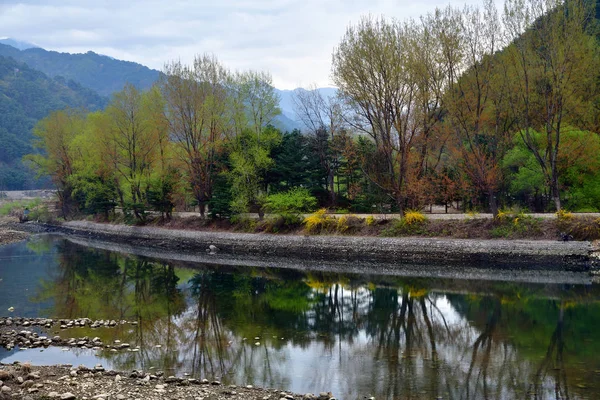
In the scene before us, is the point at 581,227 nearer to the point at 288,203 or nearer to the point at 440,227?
the point at 440,227

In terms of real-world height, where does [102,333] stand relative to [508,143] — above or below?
below

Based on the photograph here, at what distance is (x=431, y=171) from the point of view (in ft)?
138

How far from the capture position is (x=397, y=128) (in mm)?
36000

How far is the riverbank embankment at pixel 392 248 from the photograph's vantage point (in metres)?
28.4

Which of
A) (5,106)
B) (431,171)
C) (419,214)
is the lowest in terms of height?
(419,214)

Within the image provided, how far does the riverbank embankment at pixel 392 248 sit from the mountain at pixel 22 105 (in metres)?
67.2

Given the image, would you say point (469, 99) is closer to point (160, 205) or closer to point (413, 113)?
point (413, 113)

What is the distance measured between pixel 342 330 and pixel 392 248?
50.6 feet

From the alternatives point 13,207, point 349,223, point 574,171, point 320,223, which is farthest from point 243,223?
point 13,207

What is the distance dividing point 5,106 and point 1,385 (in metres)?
146

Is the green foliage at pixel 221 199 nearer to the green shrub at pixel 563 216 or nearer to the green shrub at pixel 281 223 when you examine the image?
the green shrub at pixel 281 223

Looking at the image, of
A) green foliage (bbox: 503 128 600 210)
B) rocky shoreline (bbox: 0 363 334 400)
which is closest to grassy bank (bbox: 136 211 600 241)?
green foliage (bbox: 503 128 600 210)

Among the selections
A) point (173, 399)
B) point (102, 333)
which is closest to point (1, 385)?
point (173, 399)

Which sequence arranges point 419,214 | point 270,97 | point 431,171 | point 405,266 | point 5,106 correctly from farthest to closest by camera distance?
point 5,106 → point 270,97 → point 431,171 → point 419,214 → point 405,266
